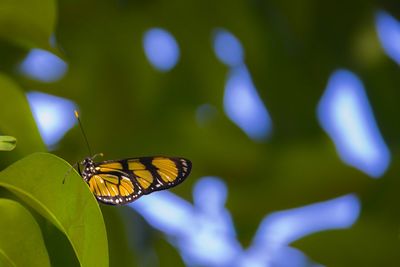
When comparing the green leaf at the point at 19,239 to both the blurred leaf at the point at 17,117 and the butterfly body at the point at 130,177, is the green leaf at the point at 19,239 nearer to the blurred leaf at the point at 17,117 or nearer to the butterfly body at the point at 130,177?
the butterfly body at the point at 130,177

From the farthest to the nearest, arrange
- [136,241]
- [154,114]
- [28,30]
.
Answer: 1. [154,114]
2. [136,241]
3. [28,30]

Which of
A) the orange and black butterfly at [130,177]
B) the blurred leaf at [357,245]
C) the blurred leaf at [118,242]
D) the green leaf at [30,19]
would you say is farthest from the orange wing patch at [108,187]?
the blurred leaf at [357,245]

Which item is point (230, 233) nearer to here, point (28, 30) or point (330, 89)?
point (330, 89)

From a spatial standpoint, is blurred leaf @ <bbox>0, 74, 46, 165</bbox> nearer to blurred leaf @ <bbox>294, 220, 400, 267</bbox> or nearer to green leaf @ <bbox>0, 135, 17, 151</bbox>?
green leaf @ <bbox>0, 135, 17, 151</bbox>

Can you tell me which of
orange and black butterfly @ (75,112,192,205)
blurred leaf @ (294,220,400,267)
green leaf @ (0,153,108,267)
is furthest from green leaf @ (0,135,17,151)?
blurred leaf @ (294,220,400,267)

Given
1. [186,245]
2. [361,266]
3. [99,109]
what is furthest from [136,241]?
[361,266]

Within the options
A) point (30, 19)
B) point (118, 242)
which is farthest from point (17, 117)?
point (118, 242)
